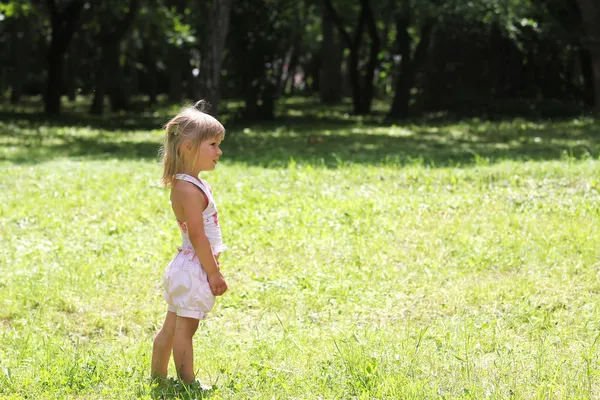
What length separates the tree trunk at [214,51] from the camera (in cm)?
1961

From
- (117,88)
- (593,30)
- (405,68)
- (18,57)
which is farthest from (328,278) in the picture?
(18,57)

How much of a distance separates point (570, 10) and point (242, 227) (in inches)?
806

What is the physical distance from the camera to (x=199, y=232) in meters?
4.70

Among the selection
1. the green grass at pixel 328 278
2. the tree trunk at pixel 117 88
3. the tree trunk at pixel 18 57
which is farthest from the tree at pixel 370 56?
the tree trunk at pixel 18 57

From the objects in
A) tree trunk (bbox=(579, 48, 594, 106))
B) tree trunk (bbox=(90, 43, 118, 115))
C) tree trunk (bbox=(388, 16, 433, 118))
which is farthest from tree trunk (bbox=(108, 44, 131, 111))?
tree trunk (bbox=(579, 48, 594, 106))

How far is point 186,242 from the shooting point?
4.83 m

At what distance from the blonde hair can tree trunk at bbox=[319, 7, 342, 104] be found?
2977cm

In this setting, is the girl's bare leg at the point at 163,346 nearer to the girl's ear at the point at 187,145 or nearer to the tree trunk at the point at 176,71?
the girl's ear at the point at 187,145

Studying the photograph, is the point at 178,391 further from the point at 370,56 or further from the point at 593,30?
the point at 370,56

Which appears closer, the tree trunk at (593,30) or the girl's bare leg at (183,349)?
the girl's bare leg at (183,349)

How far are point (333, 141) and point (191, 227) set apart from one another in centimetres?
1330

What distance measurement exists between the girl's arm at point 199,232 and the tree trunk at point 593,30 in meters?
20.6

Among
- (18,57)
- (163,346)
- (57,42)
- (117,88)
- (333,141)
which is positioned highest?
(57,42)

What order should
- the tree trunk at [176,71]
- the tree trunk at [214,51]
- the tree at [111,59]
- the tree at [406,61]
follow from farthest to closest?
1. the tree trunk at [176,71]
2. the tree at [111,59]
3. the tree at [406,61]
4. the tree trunk at [214,51]
